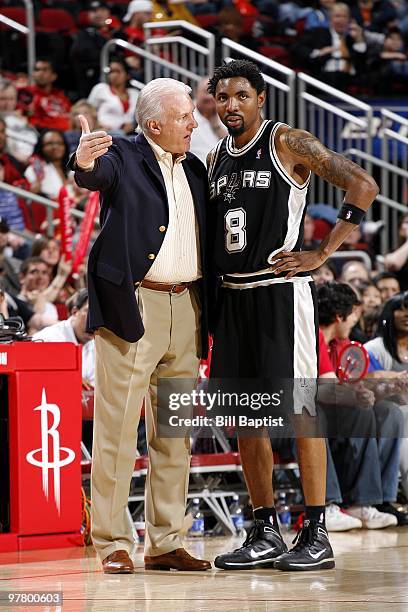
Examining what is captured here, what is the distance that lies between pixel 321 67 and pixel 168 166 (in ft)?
30.9

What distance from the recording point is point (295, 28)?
1534 centimetres

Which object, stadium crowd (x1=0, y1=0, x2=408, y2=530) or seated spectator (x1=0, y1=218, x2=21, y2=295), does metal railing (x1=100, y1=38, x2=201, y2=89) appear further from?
seated spectator (x1=0, y1=218, x2=21, y2=295)

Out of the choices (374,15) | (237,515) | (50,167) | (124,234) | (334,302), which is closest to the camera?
(124,234)

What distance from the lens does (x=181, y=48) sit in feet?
42.6

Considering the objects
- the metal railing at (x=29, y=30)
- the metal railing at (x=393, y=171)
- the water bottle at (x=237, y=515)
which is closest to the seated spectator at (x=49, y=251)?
the water bottle at (x=237, y=515)

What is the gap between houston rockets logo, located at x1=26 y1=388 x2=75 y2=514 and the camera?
19.3 feet

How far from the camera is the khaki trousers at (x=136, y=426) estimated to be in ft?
16.6

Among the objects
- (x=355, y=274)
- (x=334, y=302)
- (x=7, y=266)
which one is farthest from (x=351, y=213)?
(x=7, y=266)

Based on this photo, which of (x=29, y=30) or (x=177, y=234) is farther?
(x=29, y=30)

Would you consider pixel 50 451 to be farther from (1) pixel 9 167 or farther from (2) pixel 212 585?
(1) pixel 9 167

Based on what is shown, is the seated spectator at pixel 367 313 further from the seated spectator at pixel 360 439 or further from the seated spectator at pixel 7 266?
the seated spectator at pixel 7 266

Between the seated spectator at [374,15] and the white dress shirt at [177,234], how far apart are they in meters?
10.8

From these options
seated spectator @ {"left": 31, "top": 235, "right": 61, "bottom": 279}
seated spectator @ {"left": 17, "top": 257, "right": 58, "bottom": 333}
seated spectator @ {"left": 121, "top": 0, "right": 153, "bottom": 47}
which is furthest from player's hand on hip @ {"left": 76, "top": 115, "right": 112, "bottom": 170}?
seated spectator @ {"left": 121, "top": 0, "right": 153, "bottom": 47}

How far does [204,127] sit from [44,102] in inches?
78.0
